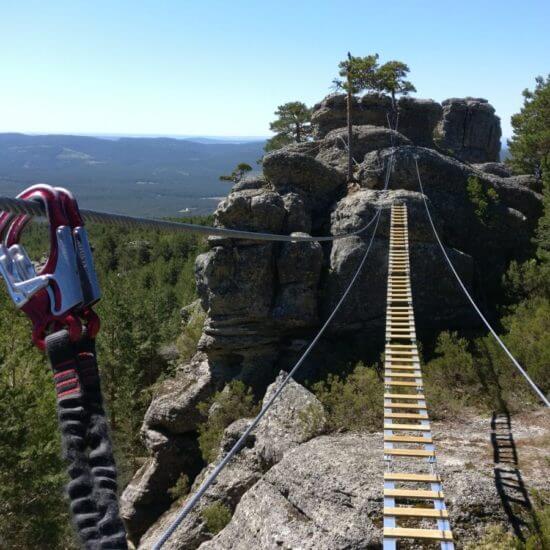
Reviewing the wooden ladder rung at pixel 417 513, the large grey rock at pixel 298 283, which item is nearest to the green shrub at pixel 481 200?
the large grey rock at pixel 298 283

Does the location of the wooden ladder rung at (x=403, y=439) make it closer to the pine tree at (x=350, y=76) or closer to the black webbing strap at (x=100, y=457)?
the black webbing strap at (x=100, y=457)

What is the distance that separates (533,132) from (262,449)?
2832 centimetres

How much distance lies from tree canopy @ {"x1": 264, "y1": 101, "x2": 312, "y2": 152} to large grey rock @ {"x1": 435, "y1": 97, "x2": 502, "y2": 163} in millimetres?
14094

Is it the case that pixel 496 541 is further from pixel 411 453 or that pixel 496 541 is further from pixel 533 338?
pixel 533 338

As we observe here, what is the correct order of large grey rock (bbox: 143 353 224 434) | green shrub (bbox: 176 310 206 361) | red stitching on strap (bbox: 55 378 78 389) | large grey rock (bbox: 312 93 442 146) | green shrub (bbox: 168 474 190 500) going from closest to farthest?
red stitching on strap (bbox: 55 378 78 389), green shrub (bbox: 168 474 190 500), large grey rock (bbox: 143 353 224 434), green shrub (bbox: 176 310 206 361), large grey rock (bbox: 312 93 442 146)

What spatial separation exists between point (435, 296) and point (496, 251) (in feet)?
18.0

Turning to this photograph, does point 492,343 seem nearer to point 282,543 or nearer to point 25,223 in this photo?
point 282,543

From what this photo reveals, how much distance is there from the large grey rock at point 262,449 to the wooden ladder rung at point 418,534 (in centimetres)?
555

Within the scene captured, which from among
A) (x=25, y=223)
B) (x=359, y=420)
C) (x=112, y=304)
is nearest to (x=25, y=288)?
(x=25, y=223)

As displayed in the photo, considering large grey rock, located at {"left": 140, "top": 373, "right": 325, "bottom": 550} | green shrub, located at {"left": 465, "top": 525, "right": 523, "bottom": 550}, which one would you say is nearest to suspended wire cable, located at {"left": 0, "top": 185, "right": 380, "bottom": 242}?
green shrub, located at {"left": 465, "top": 525, "right": 523, "bottom": 550}

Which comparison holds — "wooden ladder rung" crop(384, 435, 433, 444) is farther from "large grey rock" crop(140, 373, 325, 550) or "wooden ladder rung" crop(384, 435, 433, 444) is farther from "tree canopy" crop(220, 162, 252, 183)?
"tree canopy" crop(220, 162, 252, 183)

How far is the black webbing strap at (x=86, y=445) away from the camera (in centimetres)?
165

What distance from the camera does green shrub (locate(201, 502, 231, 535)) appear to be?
13164 mm

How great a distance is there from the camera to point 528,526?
305 inches
